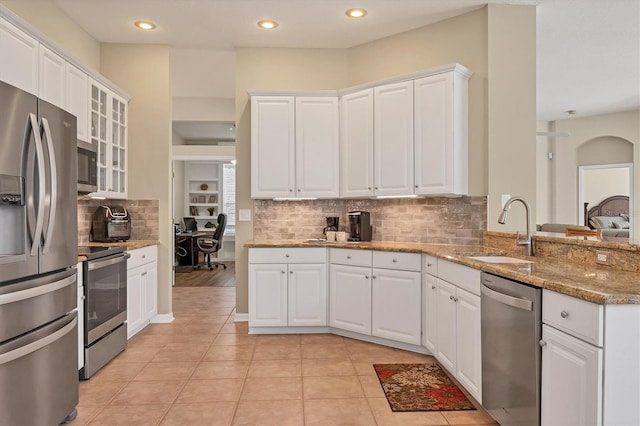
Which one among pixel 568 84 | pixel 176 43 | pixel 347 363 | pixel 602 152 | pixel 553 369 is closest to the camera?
pixel 553 369

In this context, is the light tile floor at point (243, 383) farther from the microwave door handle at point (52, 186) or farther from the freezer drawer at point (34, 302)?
the microwave door handle at point (52, 186)

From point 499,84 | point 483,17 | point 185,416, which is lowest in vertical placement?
point 185,416

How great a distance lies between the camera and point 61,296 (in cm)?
224

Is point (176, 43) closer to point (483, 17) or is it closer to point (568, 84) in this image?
point (483, 17)

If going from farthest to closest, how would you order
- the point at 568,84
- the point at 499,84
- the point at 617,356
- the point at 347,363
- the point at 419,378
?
1. the point at 568,84
2. the point at 499,84
3. the point at 347,363
4. the point at 419,378
5. the point at 617,356

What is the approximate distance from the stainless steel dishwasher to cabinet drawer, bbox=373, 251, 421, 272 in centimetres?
108

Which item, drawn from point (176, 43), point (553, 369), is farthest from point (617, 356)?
point (176, 43)

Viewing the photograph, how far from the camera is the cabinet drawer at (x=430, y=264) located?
125 inches

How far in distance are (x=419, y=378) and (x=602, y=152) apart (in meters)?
7.28

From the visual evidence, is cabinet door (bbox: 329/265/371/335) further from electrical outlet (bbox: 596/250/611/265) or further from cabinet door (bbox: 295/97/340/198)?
electrical outlet (bbox: 596/250/611/265)

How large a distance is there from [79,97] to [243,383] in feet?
8.93

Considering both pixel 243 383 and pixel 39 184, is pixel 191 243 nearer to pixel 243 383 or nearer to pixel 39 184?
pixel 243 383

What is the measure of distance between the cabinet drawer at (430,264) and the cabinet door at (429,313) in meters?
0.04

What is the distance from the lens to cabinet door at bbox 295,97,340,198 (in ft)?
14.0
